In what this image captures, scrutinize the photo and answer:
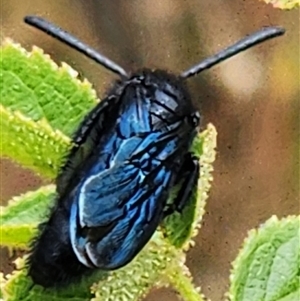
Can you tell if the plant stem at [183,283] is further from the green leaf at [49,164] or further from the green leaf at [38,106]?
the green leaf at [38,106]

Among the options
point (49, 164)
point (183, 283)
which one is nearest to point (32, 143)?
point (49, 164)

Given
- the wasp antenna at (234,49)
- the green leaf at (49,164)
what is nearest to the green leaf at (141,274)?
the green leaf at (49,164)

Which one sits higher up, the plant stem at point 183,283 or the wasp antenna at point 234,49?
the wasp antenna at point 234,49

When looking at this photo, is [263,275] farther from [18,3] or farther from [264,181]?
[18,3]

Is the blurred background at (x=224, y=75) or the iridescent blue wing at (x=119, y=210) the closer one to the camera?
the iridescent blue wing at (x=119, y=210)

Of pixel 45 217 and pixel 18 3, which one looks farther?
pixel 18 3

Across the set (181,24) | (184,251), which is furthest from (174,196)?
(181,24)

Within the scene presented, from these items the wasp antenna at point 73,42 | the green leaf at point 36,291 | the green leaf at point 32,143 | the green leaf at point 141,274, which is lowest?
the green leaf at point 36,291
